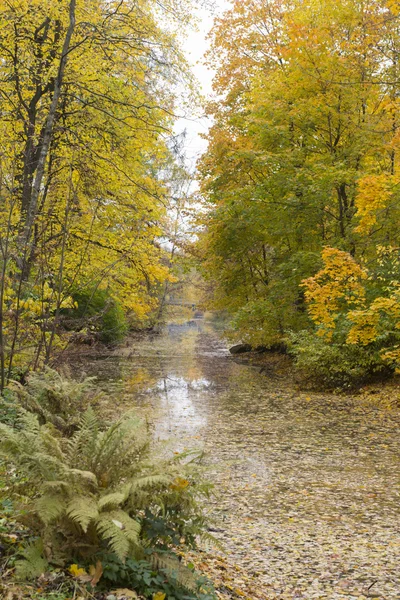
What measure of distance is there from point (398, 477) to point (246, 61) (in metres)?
15.7

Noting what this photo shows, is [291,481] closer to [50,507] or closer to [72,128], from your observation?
[50,507]

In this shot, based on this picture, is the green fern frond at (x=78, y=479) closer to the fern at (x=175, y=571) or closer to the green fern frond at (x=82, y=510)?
the green fern frond at (x=82, y=510)

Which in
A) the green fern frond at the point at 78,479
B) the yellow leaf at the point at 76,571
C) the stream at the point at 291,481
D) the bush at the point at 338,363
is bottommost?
the stream at the point at 291,481

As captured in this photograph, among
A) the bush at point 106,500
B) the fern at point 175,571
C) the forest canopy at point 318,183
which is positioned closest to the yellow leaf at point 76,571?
the bush at point 106,500

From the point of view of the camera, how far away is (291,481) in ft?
20.3

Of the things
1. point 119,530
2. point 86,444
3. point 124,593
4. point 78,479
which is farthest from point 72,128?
point 124,593

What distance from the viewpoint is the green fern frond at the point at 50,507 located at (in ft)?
9.00

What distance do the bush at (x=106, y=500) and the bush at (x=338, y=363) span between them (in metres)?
8.76

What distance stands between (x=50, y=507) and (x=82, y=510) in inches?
7.9

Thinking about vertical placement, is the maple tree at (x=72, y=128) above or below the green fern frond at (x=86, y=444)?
above

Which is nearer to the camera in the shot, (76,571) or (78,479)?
(76,571)

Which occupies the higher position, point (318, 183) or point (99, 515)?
point (318, 183)

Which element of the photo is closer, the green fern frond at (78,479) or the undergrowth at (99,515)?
the undergrowth at (99,515)

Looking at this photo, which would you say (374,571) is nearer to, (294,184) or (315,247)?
(294,184)
